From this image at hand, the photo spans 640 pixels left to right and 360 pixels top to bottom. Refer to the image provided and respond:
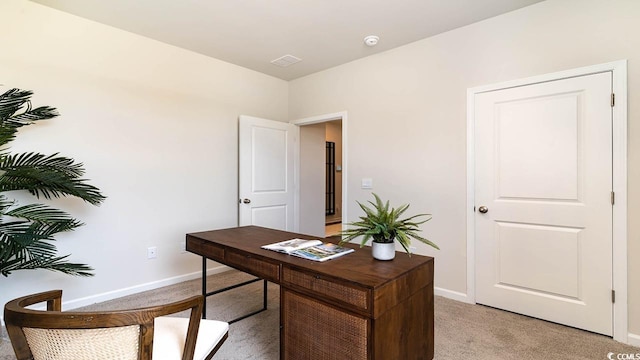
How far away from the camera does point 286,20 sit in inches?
106

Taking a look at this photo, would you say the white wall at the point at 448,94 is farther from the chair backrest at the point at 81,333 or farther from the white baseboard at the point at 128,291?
the chair backrest at the point at 81,333

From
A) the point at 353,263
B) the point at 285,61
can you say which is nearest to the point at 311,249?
the point at 353,263

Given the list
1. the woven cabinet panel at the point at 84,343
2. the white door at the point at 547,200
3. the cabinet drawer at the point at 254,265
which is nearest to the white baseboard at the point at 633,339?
the white door at the point at 547,200

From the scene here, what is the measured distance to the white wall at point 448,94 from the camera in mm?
2127

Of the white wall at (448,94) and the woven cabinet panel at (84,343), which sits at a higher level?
the white wall at (448,94)

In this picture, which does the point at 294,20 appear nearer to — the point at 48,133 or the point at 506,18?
the point at 506,18

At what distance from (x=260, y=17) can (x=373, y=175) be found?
75.2 inches

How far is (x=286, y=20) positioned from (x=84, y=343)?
8.61ft

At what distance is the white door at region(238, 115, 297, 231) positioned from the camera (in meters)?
3.71

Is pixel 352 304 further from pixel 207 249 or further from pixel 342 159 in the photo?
pixel 342 159

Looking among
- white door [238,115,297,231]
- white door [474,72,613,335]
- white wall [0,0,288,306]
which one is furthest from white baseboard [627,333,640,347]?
white wall [0,0,288,306]

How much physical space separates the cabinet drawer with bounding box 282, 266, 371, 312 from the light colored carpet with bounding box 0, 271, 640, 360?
0.73 m

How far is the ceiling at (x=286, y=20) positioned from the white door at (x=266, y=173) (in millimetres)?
966

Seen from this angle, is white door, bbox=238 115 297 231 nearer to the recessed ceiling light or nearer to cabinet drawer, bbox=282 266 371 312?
the recessed ceiling light
